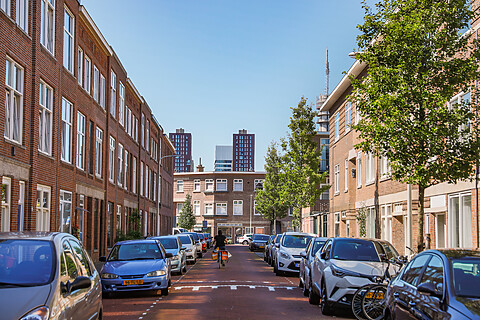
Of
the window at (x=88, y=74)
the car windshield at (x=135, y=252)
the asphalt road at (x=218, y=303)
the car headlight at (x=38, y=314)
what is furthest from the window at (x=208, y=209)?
the car headlight at (x=38, y=314)

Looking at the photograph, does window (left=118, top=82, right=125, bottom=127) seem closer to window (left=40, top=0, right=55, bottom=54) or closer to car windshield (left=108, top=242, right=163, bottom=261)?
window (left=40, top=0, right=55, bottom=54)

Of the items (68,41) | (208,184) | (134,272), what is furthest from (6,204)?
(208,184)

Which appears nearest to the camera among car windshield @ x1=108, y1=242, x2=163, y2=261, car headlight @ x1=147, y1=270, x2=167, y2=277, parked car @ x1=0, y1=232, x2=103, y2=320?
parked car @ x1=0, y1=232, x2=103, y2=320

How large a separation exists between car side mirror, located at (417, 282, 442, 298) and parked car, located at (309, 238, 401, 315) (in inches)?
216

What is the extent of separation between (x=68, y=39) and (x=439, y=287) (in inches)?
901

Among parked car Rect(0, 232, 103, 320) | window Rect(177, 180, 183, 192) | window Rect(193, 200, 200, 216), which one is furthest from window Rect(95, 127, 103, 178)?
window Rect(177, 180, 183, 192)

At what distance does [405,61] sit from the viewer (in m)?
16.8

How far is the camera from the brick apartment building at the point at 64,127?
63.8 ft

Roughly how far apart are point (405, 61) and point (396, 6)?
1.76 metres

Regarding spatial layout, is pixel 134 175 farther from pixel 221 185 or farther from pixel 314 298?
pixel 221 185

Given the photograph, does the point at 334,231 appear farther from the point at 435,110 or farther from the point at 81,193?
the point at 435,110

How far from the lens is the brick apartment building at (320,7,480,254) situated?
20.6 metres

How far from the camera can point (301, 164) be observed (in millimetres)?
47031

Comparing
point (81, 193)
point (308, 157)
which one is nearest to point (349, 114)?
point (308, 157)
